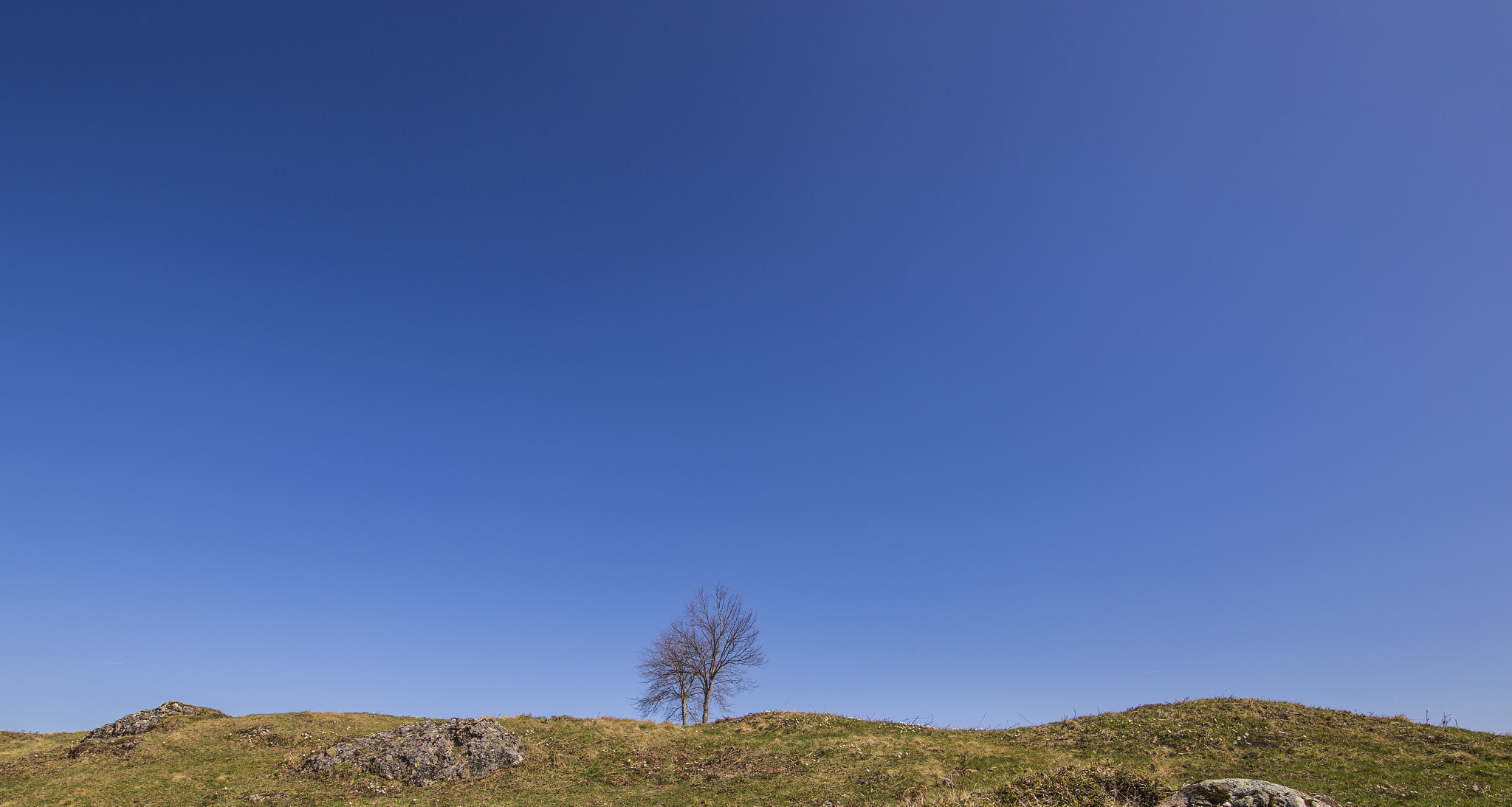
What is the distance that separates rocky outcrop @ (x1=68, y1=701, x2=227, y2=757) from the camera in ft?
115

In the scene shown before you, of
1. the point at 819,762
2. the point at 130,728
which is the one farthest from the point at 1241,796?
the point at 130,728

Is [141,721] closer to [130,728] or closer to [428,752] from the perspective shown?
[130,728]

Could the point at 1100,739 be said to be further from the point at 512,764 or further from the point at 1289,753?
the point at 512,764

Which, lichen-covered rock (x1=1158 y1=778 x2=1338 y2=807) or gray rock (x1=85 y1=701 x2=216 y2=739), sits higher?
lichen-covered rock (x1=1158 y1=778 x2=1338 y2=807)

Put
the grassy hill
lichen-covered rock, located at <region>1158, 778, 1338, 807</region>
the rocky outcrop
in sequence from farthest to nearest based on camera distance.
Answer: the rocky outcrop < the grassy hill < lichen-covered rock, located at <region>1158, 778, 1338, 807</region>

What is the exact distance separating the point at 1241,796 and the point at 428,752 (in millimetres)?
34234

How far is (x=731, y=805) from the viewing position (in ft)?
89.7

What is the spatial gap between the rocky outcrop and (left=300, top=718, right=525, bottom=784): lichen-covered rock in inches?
467

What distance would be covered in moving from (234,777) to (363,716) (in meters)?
10.4

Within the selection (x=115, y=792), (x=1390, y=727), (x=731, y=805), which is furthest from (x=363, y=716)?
(x=1390, y=727)

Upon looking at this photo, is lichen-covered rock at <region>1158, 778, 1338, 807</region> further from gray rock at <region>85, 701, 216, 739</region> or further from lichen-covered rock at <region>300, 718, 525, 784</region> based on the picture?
gray rock at <region>85, 701, 216, 739</region>

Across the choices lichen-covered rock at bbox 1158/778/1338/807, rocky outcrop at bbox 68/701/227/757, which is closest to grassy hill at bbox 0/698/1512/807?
rocky outcrop at bbox 68/701/227/757

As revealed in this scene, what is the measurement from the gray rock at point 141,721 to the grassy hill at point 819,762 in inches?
40.7

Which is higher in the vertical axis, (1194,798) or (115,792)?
(1194,798)
